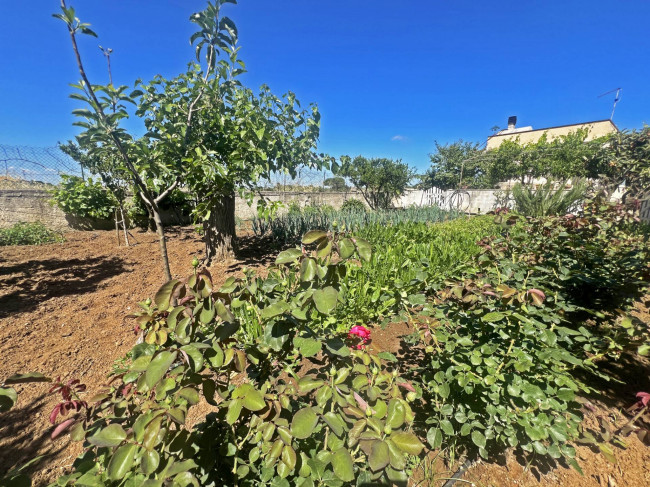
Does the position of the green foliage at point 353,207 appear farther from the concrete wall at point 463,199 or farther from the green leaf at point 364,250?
the green leaf at point 364,250

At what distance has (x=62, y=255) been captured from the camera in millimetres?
4852

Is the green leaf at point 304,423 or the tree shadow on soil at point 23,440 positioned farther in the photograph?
the tree shadow on soil at point 23,440

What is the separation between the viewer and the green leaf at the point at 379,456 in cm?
A: 53

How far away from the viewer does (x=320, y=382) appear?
2.37ft

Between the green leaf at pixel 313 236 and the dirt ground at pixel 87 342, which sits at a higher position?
the green leaf at pixel 313 236

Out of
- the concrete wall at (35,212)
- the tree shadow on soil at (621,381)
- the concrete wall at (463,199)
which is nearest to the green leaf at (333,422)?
the tree shadow on soil at (621,381)

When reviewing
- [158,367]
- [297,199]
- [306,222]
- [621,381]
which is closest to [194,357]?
[158,367]

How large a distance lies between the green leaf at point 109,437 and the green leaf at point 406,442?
62 centimetres

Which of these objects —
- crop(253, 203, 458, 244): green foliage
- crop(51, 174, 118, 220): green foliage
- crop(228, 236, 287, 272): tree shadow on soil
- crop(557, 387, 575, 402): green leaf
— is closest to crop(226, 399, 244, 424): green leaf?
crop(557, 387, 575, 402): green leaf

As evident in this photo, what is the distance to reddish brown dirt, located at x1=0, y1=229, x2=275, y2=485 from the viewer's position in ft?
5.04

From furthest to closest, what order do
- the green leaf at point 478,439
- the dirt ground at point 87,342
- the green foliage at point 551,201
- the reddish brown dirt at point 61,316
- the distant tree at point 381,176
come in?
the distant tree at point 381,176 → the green foliage at point 551,201 → the reddish brown dirt at point 61,316 → the dirt ground at point 87,342 → the green leaf at point 478,439

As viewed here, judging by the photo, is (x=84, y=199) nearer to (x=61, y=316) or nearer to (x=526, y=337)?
(x=61, y=316)

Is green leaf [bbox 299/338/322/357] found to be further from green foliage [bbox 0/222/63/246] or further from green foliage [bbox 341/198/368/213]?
green foliage [bbox 0/222/63/246]

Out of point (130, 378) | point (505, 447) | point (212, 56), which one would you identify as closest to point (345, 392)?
point (130, 378)
